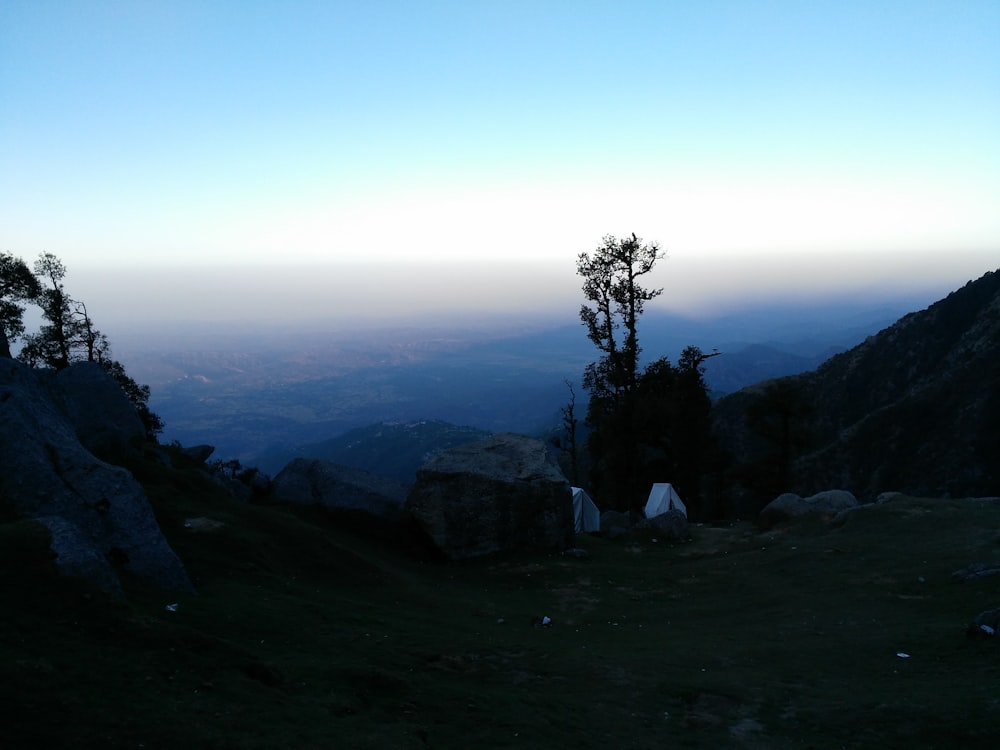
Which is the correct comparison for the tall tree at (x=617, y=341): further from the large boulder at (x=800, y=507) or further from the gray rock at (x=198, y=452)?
the gray rock at (x=198, y=452)

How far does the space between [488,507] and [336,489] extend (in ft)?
27.7

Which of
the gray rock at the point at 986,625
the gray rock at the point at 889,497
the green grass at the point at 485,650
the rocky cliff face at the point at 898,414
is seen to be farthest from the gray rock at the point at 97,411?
the rocky cliff face at the point at 898,414

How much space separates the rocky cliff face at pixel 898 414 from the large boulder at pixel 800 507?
10.8 m

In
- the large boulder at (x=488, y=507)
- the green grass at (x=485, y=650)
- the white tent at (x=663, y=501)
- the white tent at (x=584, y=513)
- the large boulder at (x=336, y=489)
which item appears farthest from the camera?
the white tent at (x=663, y=501)

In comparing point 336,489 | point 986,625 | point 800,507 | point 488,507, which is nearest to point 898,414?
point 800,507

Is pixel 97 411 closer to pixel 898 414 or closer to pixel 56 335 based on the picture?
pixel 56 335

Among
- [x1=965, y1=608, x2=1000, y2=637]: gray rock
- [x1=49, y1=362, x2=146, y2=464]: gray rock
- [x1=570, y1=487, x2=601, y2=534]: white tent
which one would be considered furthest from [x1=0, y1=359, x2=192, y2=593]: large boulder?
[x1=570, y1=487, x2=601, y2=534]: white tent

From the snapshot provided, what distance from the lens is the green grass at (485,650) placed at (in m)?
9.95

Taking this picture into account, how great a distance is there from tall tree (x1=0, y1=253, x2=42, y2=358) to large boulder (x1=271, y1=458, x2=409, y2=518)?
20.6 meters

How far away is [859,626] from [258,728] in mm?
17468

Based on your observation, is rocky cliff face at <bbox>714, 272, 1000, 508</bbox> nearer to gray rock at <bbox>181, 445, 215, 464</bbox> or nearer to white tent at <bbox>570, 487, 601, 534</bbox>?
white tent at <bbox>570, 487, 601, 534</bbox>

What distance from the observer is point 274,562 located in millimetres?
22531

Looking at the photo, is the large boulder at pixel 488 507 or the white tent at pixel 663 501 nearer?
the large boulder at pixel 488 507

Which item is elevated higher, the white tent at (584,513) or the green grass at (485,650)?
the green grass at (485,650)
